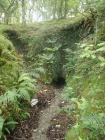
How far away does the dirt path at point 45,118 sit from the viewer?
7801 millimetres

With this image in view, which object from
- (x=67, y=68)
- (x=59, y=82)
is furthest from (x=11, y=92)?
(x=59, y=82)

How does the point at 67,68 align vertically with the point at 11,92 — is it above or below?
below

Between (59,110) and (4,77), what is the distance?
2.18m

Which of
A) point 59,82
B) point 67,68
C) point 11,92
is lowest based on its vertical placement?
point 59,82

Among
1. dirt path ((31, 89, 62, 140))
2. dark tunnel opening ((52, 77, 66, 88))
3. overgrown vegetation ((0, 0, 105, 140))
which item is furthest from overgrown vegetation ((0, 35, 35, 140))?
dark tunnel opening ((52, 77, 66, 88))

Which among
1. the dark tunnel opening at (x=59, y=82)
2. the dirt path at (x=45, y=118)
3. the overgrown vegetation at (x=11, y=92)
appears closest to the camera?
the overgrown vegetation at (x=11, y=92)

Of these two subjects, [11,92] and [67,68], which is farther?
[67,68]

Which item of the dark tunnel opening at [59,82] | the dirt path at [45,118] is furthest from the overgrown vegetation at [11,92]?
the dark tunnel opening at [59,82]

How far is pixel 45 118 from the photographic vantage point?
898cm

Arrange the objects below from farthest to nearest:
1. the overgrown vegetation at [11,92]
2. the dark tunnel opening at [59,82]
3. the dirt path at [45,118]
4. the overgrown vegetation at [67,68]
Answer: the dark tunnel opening at [59,82]
the dirt path at [45,118]
the overgrown vegetation at [11,92]
the overgrown vegetation at [67,68]

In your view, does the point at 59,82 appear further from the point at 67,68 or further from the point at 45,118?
the point at 45,118

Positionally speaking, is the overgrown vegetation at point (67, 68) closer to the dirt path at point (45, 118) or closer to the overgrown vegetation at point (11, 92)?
the overgrown vegetation at point (11, 92)

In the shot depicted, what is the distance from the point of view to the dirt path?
7.80 metres

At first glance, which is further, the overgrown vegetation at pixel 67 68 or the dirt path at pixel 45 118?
the dirt path at pixel 45 118
